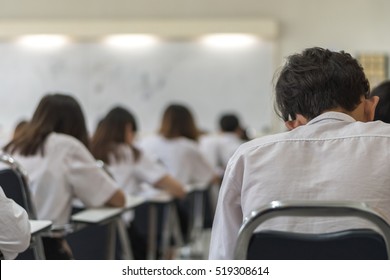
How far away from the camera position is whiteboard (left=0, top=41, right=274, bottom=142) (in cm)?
724

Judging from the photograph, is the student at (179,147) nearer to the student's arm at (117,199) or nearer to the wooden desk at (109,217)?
the wooden desk at (109,217)

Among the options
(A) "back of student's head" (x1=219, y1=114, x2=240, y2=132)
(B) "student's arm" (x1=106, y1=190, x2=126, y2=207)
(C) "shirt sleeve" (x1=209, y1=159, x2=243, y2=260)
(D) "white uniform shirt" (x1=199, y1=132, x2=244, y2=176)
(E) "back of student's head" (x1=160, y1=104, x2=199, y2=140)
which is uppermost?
(C) "shirt sleeve" (x1=209, y1=159, x2=243, y2=260)

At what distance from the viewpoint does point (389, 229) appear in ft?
3.47

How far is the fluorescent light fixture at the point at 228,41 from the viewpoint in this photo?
7215 millimetres

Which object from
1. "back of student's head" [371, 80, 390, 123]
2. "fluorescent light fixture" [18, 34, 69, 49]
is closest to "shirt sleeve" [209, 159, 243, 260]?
"back of student's head" [371, 80, 390, 123]

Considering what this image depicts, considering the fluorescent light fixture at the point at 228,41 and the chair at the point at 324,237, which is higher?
the fluorescent light fixture at the point at 228,41

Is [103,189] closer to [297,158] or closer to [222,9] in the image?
[297,158]

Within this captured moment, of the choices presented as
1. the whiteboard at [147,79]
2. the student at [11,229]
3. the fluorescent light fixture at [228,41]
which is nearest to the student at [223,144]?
the whiteboard at [147,79]

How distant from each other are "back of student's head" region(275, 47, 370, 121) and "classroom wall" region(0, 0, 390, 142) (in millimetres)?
5425

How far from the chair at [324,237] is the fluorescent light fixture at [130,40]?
20.9 feet

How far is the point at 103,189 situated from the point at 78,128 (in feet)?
0.94

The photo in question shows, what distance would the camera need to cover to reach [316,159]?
3.99ft

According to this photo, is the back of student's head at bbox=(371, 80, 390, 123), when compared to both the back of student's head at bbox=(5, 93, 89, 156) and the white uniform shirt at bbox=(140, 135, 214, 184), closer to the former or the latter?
the back of student's head at bbox=(5, 93, 89, 156)

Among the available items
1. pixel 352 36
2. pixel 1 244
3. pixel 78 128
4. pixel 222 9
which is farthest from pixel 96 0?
pixel 1 244
